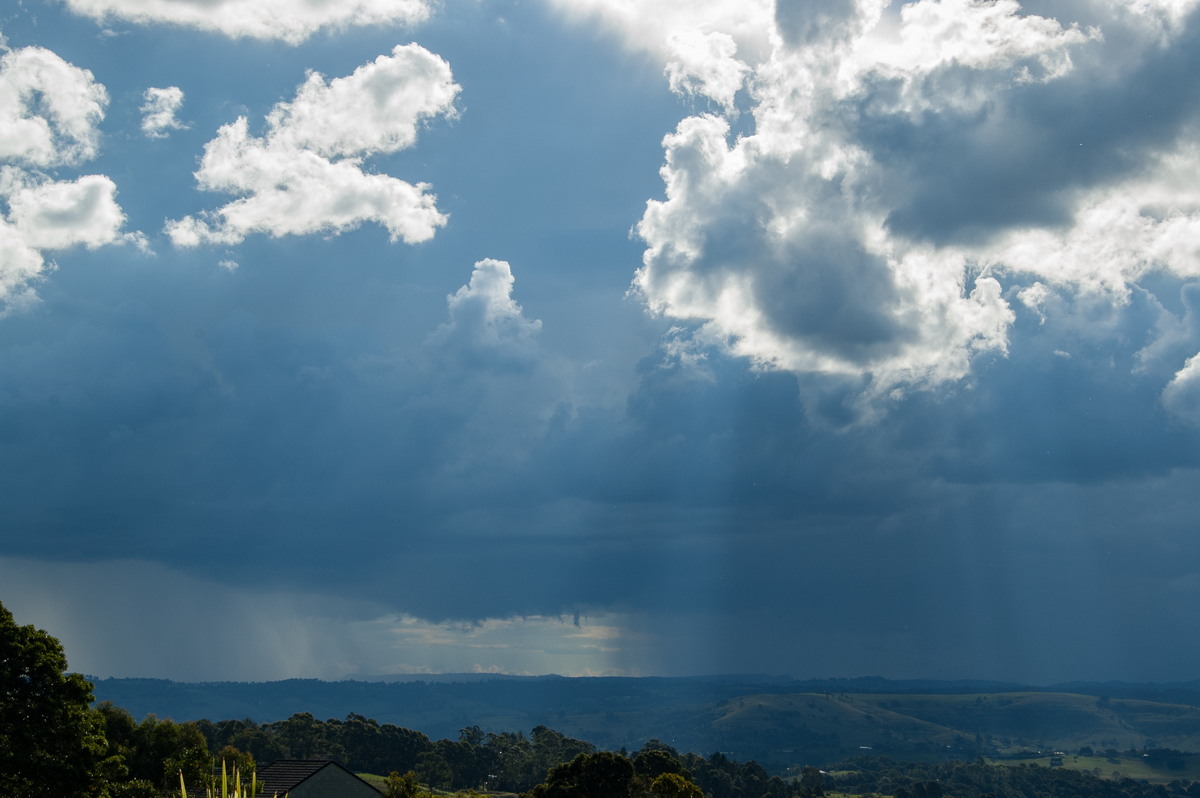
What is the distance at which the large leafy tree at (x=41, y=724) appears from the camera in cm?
4316

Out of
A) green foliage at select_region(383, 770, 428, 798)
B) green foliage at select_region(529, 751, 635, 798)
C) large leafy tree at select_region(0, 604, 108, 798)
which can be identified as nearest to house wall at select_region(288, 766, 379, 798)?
green foliage at select_region(383, 770, 428, 798)

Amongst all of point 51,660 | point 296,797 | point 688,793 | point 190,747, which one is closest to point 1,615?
point 51,660

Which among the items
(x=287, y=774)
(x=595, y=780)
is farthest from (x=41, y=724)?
(x=595, y=780)

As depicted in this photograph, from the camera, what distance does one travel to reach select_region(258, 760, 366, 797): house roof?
258ft

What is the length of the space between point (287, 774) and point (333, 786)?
399 cm

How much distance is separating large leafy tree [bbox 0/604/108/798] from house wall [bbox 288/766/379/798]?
118 feet

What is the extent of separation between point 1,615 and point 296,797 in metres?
38.6

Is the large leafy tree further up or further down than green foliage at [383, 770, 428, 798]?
further up

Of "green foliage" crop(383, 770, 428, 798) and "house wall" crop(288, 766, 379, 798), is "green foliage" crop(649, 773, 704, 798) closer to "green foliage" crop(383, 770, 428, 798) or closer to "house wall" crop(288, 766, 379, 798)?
"green foliage" crop(383, 770, 428, 798)

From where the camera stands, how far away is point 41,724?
4394cm

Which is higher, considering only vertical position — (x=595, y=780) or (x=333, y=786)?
(x=333, y=786)

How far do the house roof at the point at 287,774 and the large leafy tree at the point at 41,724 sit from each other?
33.3m

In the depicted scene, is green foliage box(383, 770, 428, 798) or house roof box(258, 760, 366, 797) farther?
green foliage box(383, 770, 428, 798)

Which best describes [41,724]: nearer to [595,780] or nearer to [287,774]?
[287,774]
